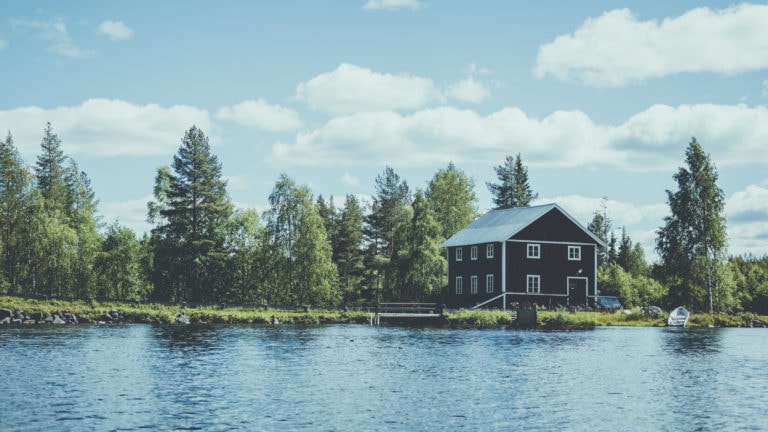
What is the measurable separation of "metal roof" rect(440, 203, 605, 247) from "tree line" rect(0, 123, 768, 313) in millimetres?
3860

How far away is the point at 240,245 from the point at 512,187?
38.4 meters

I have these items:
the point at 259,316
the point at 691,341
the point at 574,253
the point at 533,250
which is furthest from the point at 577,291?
the point at 259,316

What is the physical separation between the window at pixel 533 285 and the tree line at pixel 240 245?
38.0 ft

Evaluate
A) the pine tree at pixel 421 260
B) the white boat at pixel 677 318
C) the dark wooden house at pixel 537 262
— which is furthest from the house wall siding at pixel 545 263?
the white boat at pixel 677 318

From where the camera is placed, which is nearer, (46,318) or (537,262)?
(46,318)

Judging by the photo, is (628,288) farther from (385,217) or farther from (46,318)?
(46,318)

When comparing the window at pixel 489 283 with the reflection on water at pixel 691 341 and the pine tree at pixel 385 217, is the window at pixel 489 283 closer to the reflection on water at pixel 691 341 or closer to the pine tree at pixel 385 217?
the reflection on water at pixel 691 341

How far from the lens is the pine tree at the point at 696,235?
73.3 m

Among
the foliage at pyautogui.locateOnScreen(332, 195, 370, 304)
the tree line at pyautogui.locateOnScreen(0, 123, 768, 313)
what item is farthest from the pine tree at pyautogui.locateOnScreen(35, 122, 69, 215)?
the foliage at pyautogui.locateOnScreen(332, 195, 370, 304)

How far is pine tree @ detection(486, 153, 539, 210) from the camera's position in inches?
4365

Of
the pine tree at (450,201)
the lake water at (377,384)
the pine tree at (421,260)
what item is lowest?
the lake water at (377,384)

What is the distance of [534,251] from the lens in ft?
232

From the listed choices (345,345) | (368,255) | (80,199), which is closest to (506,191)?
(368,255)

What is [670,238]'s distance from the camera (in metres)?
75.4
